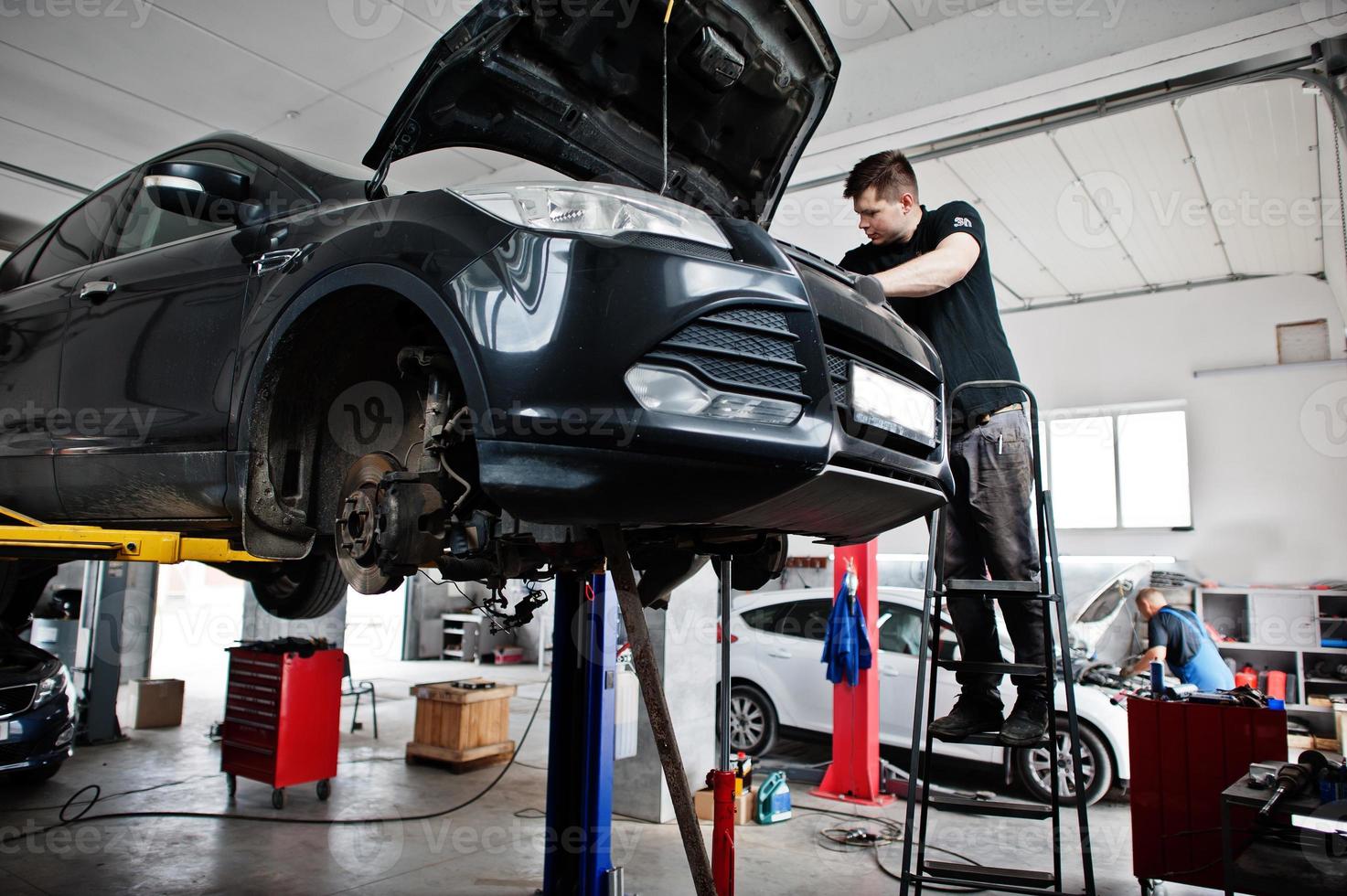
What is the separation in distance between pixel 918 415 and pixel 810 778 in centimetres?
465

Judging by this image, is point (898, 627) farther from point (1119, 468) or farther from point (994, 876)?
point (1119, 468)

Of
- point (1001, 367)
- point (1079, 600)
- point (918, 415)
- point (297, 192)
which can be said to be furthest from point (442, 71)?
point (1079, 600)

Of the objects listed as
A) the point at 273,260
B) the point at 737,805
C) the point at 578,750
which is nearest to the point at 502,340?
the point at 273,260

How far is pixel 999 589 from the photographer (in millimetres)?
2221

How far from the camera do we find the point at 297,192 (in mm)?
2049

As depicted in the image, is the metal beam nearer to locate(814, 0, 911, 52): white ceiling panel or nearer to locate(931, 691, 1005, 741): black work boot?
locate(814, 0, 911, 52): white ceiling panel

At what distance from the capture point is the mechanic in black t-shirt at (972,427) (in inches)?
90.7

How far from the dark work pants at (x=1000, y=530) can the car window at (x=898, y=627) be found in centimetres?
344

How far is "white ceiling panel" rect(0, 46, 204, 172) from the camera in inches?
198

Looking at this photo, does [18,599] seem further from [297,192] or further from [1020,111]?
[1020,111]

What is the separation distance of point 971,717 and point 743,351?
5.09ft

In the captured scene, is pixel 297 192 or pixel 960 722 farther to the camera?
pixel 960 722

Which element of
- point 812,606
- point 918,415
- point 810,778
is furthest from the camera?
point 812,606

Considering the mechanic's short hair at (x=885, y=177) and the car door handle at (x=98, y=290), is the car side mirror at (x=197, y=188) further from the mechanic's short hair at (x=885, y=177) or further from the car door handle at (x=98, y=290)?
the mechanic's short hair at (x=885, y=177)
